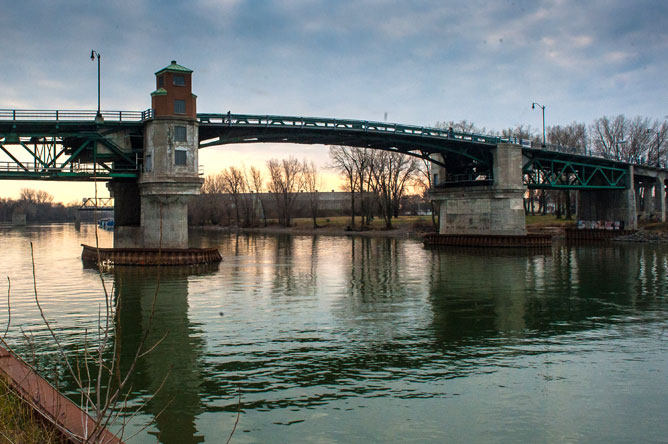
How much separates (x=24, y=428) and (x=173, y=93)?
126ft

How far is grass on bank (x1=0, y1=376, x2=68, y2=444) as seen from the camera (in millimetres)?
7551

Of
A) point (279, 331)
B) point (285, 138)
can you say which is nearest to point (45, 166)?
point (285, 138)

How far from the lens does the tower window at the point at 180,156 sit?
43.5m

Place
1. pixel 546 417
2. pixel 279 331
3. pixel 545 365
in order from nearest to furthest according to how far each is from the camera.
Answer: pixel 546 417 < pixel 545 365 < pixel 279 331

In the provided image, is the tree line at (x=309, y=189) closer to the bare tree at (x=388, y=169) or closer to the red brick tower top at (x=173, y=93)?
the bare tree at (x=388, y=169)

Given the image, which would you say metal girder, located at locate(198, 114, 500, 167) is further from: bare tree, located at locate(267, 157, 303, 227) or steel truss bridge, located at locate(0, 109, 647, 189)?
bare tree, located at locate(267, 157, 303, 227)

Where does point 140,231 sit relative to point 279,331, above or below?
above

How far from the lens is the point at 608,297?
1070 inches

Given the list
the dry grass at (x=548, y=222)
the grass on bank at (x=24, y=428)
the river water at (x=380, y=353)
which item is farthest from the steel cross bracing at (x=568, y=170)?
the grass on bank at (x=24, y=428)

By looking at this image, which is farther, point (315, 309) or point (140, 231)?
point (140, 231)

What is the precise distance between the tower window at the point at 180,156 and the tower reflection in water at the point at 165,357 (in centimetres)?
1565

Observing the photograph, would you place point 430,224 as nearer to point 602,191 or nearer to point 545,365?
point 602,191

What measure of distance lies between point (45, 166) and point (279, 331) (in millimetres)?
30480

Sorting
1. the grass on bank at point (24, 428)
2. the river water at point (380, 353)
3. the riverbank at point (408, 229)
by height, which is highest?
the riverbank at point (408, 229)
